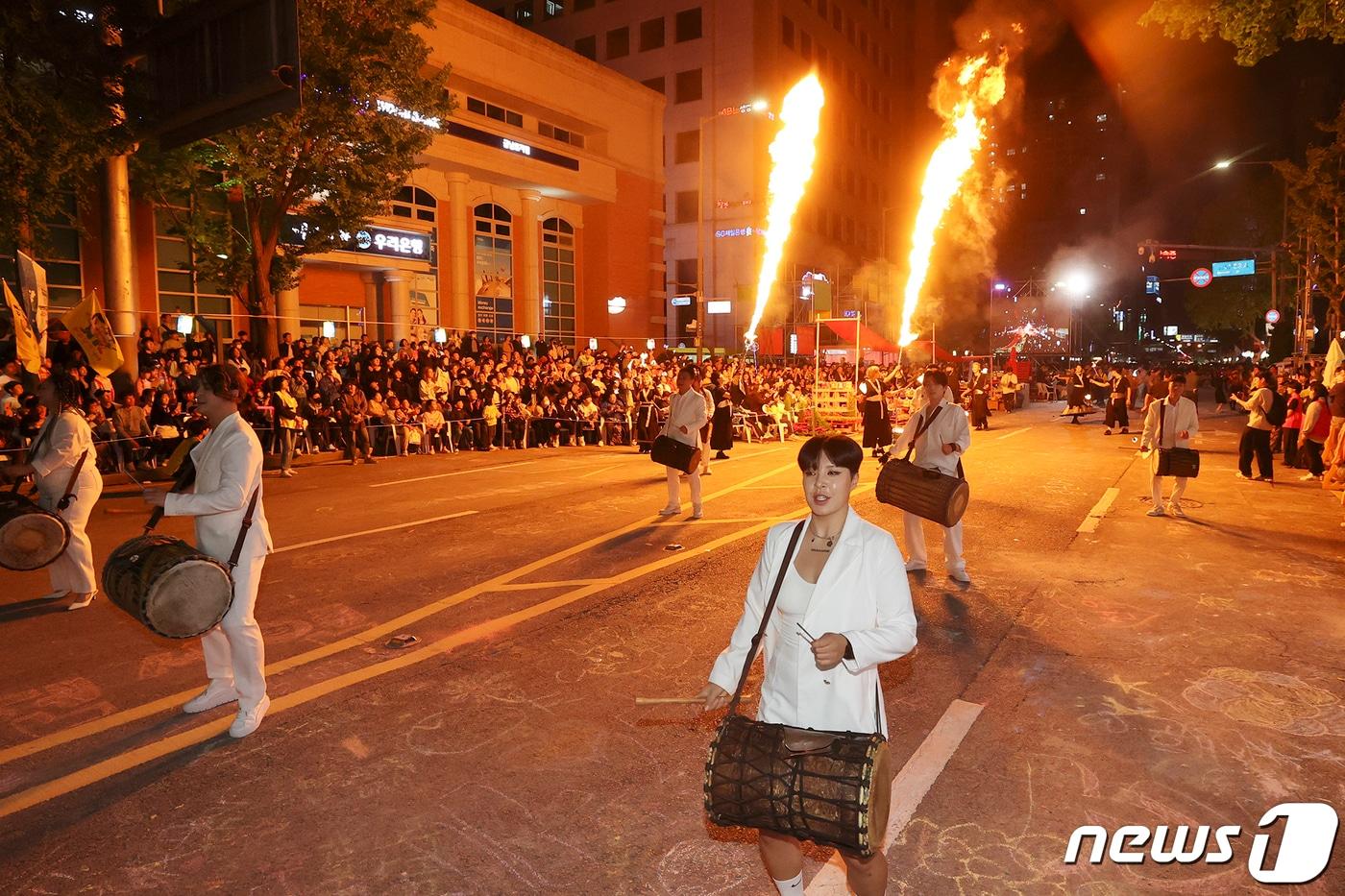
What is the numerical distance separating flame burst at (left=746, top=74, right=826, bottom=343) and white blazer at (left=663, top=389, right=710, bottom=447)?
33566mm

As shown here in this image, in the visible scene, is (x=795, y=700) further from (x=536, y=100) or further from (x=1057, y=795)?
(x=536, y=100)

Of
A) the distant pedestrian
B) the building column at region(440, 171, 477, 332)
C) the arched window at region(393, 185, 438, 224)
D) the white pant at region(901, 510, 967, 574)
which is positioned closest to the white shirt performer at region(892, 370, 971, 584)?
the white pant at region(901, 510, 967, 574)

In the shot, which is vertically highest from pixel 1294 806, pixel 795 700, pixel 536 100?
pixel 536 100

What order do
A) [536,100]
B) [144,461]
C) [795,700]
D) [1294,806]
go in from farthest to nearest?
[536,100], [144,461], [1294,806], [795,700]

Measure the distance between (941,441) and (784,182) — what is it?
40993 millimetres

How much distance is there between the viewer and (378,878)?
3309mm

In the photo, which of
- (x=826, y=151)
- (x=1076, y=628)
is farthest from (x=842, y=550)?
(x=826, y=151)

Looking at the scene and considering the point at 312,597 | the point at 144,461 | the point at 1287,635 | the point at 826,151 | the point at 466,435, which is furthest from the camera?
the point at 826,151

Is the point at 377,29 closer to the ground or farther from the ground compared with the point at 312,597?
farther from the ground

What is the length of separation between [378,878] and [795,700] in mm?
1838

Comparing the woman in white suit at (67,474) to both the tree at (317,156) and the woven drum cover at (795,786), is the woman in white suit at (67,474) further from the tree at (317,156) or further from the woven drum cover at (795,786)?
the tree at (317,156)

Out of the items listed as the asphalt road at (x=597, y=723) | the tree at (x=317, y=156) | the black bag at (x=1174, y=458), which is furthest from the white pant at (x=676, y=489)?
the tree at (x=317, y=156)

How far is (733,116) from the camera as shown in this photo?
45.1 meters

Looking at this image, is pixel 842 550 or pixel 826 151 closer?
pixel 842 550
